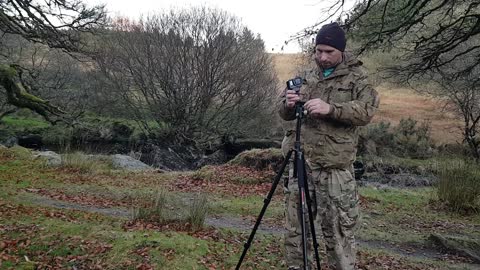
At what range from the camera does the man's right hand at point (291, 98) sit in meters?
3.83

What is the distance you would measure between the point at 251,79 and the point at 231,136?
344cm

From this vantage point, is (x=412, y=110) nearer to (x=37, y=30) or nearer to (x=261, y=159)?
(x=261, y=159)

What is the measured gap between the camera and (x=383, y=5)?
384 inches

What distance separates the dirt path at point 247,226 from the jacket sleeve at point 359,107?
14.1 feet

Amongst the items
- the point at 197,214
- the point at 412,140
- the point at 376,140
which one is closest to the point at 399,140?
the point at 412,140

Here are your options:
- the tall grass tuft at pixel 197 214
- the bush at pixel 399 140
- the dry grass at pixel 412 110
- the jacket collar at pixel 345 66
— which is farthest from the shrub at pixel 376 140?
the jacket collar at pixel 345 66

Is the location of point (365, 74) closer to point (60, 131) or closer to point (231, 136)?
point (231, 136)

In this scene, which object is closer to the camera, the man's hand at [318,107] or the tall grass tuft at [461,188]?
the man's hand at [318,107]

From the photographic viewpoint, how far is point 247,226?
8.45 m

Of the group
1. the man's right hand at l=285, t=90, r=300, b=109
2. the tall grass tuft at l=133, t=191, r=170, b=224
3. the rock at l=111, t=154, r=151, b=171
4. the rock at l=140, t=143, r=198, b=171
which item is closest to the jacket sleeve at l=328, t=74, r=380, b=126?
the man's right hand at l=285, t=90, r=300, b=109

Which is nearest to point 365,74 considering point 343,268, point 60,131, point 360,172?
point 343,268

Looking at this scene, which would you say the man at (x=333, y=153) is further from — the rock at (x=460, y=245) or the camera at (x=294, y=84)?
the rock at (x=460, y=245)

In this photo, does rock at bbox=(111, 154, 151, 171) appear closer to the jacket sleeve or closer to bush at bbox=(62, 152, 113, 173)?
bush at bbox=(62, 152, 113, 173)

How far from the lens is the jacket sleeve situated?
371cm
